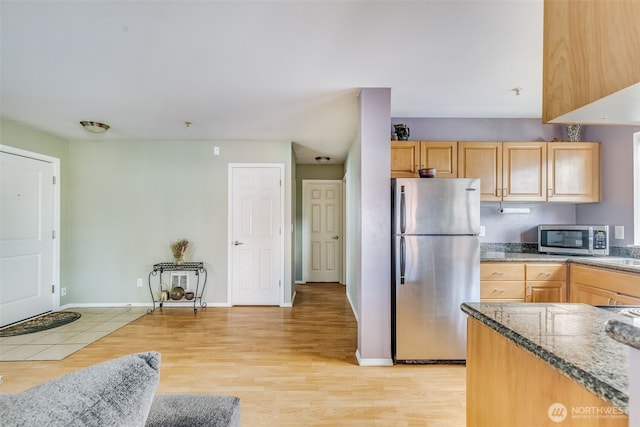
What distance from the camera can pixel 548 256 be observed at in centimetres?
295

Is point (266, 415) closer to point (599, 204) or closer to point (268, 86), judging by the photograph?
point (268, 86)

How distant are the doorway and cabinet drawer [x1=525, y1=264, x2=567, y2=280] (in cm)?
554

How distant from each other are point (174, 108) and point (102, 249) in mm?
2544

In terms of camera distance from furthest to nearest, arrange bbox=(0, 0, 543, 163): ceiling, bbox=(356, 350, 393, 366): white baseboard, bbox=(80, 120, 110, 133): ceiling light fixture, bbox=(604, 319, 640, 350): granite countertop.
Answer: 1. bbox=(80, 120, 110, 133): ceiling light fixture
2. bbox=(356, 350, 393, 366): white baseboard
3. bbox=(0, 0, 543, 163): ceiling
4. bbox=(604, 319, 640, 350): granite countertop

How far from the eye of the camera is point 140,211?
4301 millimetres

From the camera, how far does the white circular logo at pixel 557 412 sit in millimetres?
712

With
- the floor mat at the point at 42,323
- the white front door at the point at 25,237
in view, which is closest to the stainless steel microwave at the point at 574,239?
the floor mat at the point at 42,323

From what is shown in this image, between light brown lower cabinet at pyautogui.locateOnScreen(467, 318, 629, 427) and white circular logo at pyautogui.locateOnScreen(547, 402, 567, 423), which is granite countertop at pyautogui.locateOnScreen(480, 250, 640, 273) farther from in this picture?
white circular logo at pyautogui.locateOnScreen(547, 402, 567, 423)

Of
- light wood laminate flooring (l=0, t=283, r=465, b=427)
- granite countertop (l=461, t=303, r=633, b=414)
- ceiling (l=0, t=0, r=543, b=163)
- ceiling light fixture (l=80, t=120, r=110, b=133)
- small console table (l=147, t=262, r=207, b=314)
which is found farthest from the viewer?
small console table (l=147, t=262, r=207, b=314)

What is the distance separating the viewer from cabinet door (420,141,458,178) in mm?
3082

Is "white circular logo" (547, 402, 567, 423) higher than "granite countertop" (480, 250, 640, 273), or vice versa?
"granite countertop" (480, 250, 640, 273)

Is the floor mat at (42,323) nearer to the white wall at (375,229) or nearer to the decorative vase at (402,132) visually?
the white wall at (375,229)

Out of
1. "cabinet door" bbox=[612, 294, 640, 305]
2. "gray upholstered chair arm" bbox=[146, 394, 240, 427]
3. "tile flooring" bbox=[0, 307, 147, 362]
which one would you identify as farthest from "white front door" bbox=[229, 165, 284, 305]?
"cabinet door" bbox=[612, 294, 640, 305]

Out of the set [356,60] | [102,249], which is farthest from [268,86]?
[102,249]
